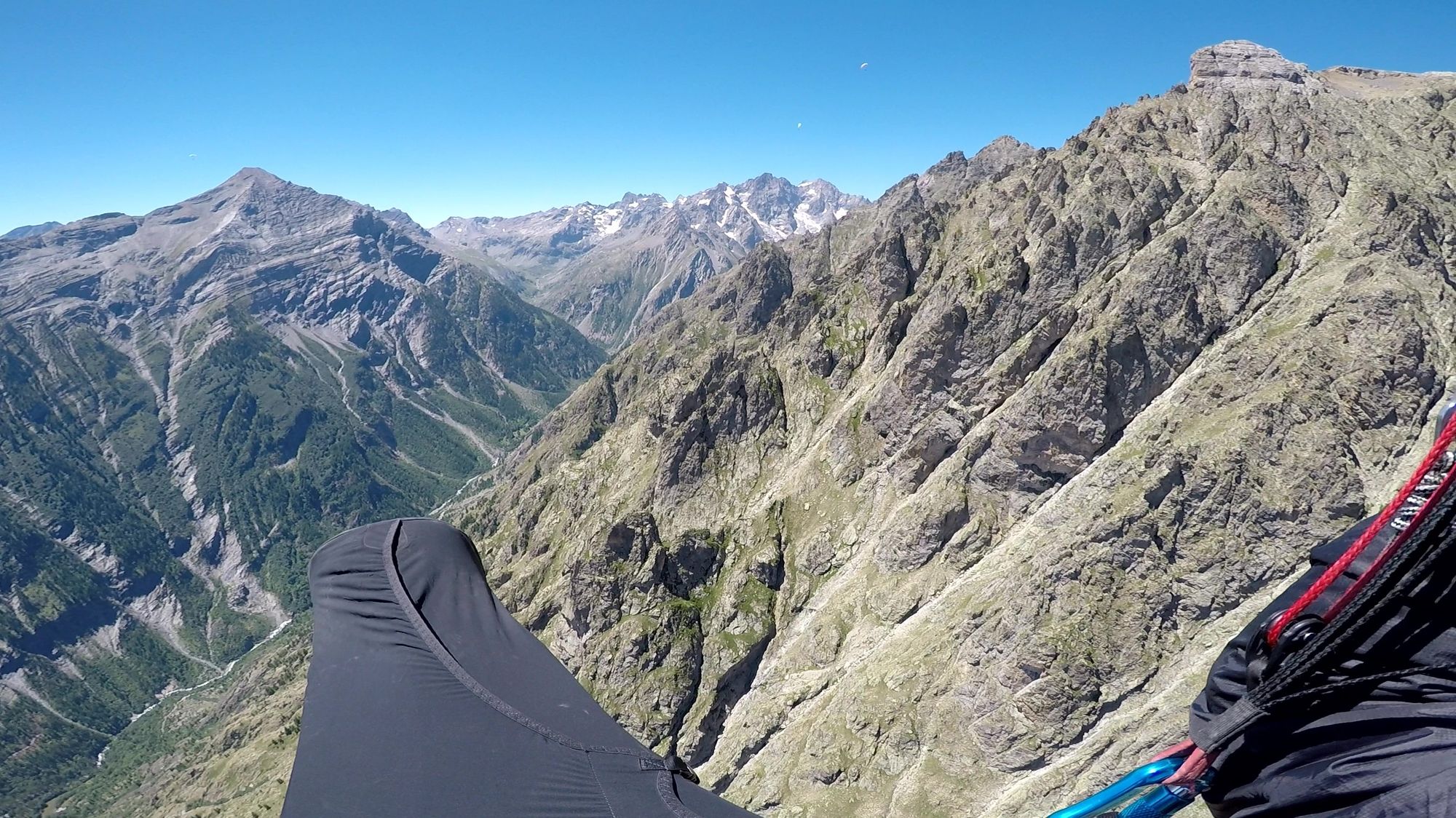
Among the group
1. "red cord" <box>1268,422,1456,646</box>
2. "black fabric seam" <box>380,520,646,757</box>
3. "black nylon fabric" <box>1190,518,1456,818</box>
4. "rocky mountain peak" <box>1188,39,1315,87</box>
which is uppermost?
"rocky mountain peak" <box>1188,39,1315,87</box>

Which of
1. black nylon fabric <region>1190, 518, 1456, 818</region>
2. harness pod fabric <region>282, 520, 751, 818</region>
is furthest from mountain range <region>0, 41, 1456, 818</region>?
harness pod fabric <region>282, 520, 751, 818</region>

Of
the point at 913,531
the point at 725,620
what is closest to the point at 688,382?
the point at 725,620

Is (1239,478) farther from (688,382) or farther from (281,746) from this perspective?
(281,746)

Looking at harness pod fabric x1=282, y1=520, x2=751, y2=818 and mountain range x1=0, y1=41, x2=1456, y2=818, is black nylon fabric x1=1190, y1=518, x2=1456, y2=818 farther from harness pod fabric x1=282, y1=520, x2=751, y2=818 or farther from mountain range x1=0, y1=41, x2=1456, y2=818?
mountain range x1=0, y1=41, x2=1456, y2=818

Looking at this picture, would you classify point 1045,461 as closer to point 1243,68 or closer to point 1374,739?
point 1243,68

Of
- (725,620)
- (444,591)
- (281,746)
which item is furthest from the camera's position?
(281,746)

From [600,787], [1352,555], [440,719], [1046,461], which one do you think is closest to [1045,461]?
[1046,461]

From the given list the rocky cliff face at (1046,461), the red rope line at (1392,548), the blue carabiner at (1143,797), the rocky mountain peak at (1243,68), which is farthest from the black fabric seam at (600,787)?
the rocky mountain peak at (1243,68)
